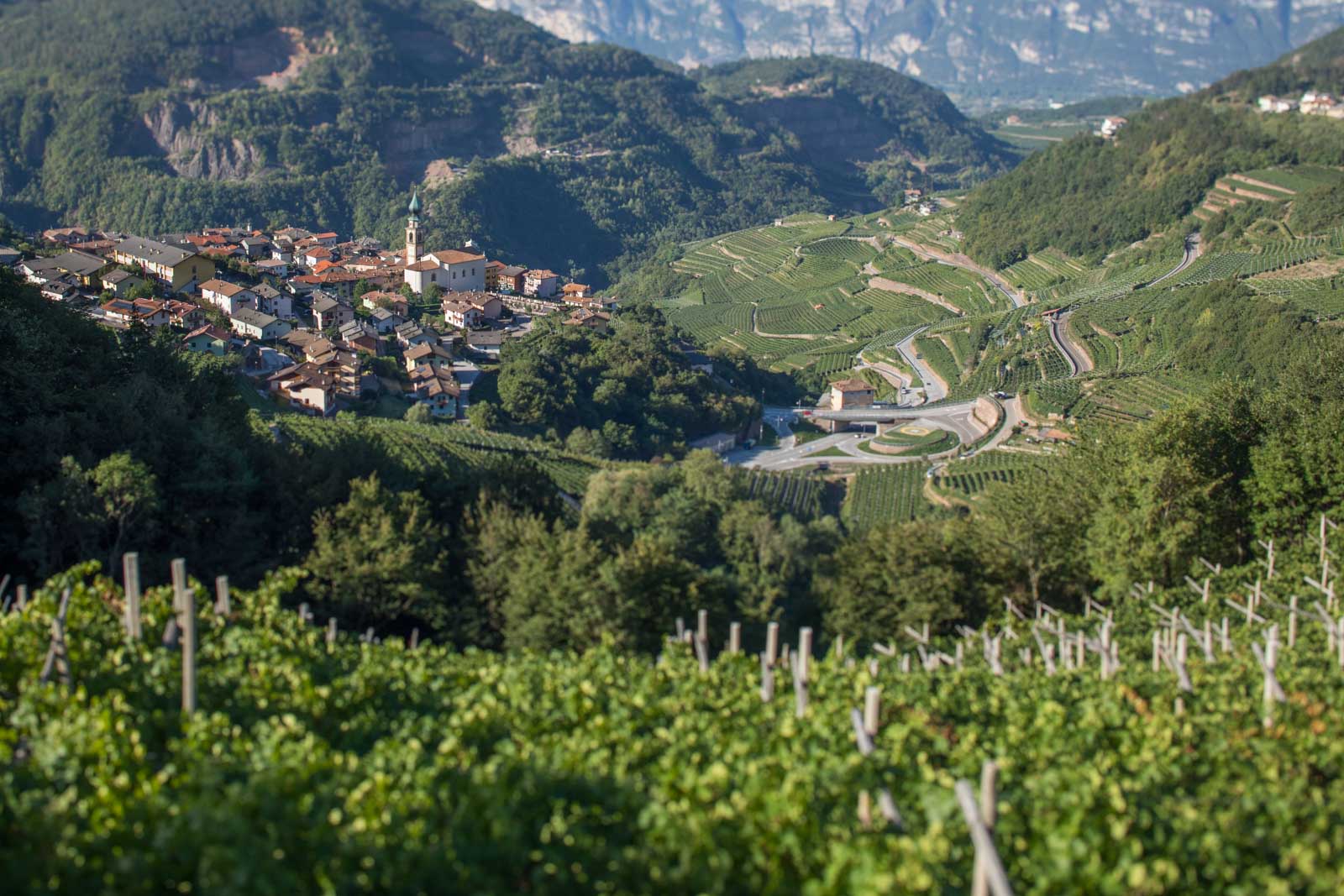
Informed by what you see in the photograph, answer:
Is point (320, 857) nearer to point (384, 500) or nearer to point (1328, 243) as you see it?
point (384, 500)

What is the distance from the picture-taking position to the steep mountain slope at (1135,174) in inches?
3196

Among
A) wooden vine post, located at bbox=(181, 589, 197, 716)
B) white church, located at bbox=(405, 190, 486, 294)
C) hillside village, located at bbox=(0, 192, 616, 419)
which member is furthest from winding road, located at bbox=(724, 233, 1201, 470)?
wooden vine post, located at bbox=(181, 589, 197, 716)

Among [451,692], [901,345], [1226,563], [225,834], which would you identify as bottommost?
[901,345]

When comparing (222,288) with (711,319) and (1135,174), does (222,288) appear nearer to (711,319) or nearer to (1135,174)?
(711,319)

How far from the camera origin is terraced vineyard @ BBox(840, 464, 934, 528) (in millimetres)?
39188

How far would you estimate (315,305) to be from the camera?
172 feet

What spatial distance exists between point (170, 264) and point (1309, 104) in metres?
90.2

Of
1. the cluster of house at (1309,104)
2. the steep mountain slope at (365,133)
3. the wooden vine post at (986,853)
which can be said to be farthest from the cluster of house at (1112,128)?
the wooden vine post at (986,853)

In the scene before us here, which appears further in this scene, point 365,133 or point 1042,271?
point 365,133

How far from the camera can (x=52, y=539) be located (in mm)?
15406

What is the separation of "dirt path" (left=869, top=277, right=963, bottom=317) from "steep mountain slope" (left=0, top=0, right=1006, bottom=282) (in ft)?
99.7

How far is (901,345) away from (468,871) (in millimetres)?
66674

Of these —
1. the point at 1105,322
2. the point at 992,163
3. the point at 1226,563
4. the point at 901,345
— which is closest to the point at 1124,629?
the point at 1226,563

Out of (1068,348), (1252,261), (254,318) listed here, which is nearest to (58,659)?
(254,318)
